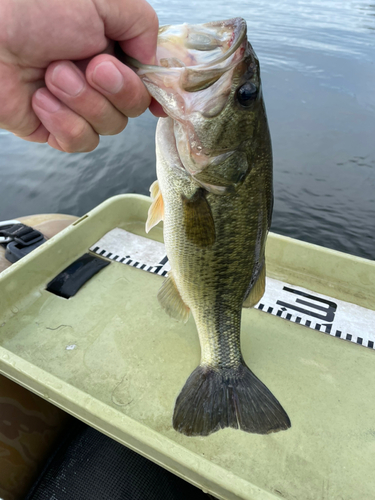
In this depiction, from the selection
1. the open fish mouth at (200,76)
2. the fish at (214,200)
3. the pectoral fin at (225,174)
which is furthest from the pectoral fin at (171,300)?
the open fish mouth at (200,76)

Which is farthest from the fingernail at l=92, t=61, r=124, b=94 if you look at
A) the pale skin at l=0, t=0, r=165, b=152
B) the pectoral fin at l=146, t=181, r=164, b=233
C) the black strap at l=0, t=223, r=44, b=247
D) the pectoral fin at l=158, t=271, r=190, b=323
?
the black strap at l=0, t=223, r=44, b=247

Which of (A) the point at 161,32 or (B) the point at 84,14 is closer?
(B) the point at 84,14

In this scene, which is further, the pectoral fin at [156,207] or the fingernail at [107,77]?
the pectoral fin at [156,207]

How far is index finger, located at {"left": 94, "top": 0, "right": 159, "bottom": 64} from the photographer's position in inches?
39.3

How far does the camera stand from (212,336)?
162 cm

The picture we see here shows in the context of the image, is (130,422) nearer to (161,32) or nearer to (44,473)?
(44,473)

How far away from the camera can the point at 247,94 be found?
1.16m

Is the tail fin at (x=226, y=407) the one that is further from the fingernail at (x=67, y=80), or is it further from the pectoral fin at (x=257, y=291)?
the fingernail at (x=67, y=80)

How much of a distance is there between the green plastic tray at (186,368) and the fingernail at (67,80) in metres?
1.19

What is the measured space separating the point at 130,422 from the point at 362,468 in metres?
1.10

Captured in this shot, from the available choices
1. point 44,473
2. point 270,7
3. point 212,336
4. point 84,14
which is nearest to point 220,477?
point 212,336

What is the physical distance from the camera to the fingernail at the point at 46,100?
3.59 feet

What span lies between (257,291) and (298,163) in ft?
16.1

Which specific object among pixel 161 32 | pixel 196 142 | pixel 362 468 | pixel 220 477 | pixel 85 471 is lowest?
pixel 85 471
